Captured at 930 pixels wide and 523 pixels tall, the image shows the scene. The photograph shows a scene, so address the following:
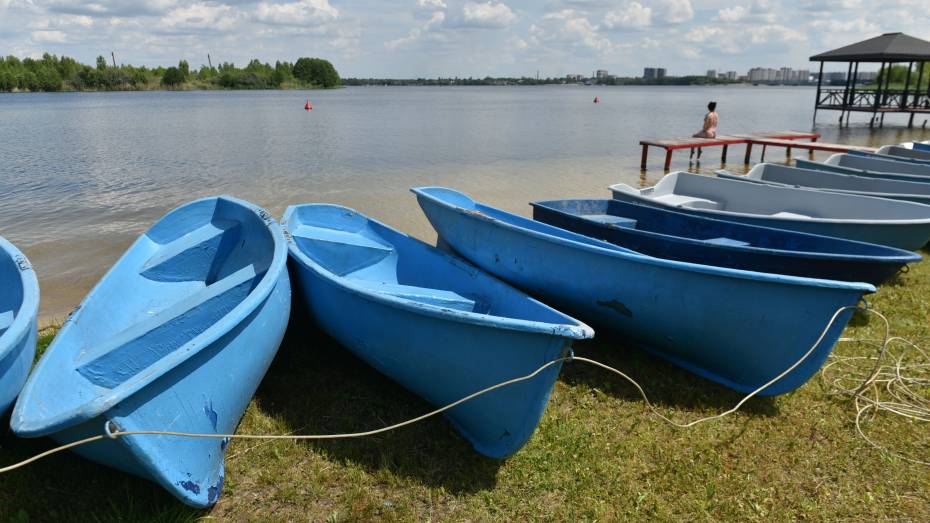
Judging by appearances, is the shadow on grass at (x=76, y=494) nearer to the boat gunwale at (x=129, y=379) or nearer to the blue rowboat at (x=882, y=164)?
the boat gunwale at (x=129, y=379)

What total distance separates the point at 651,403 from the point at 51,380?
4.00 m

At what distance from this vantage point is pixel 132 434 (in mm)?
2588

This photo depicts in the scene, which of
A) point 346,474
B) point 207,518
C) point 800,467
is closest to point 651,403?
point 800,467

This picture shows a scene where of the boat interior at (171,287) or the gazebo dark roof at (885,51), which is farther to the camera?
the gazebo dark roof at (885,51)

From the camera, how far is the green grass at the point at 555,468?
10.6 ft

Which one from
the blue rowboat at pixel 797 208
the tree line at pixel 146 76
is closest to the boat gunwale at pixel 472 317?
the blue rowboat at pixel 797 208

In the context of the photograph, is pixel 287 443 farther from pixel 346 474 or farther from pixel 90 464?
pixel 90 464

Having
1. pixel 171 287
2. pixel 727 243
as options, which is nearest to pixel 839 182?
pixel 727 243

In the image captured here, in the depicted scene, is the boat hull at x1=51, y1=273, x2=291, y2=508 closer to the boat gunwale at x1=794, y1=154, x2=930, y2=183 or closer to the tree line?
the boat gunwale at x1=794, y1=154, x2=930, y2=183

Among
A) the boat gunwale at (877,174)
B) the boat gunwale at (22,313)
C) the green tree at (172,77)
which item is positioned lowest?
the boat gunwale at (22,313)

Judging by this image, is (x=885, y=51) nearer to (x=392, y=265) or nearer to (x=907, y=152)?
(x=907, y=152)

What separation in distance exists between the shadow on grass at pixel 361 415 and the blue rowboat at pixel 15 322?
58.6 inches

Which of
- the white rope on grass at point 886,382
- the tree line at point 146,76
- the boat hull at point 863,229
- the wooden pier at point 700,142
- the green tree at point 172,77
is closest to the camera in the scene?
the white rope on grass at point 886,382

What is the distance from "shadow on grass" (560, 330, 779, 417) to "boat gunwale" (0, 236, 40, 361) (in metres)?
3.70
